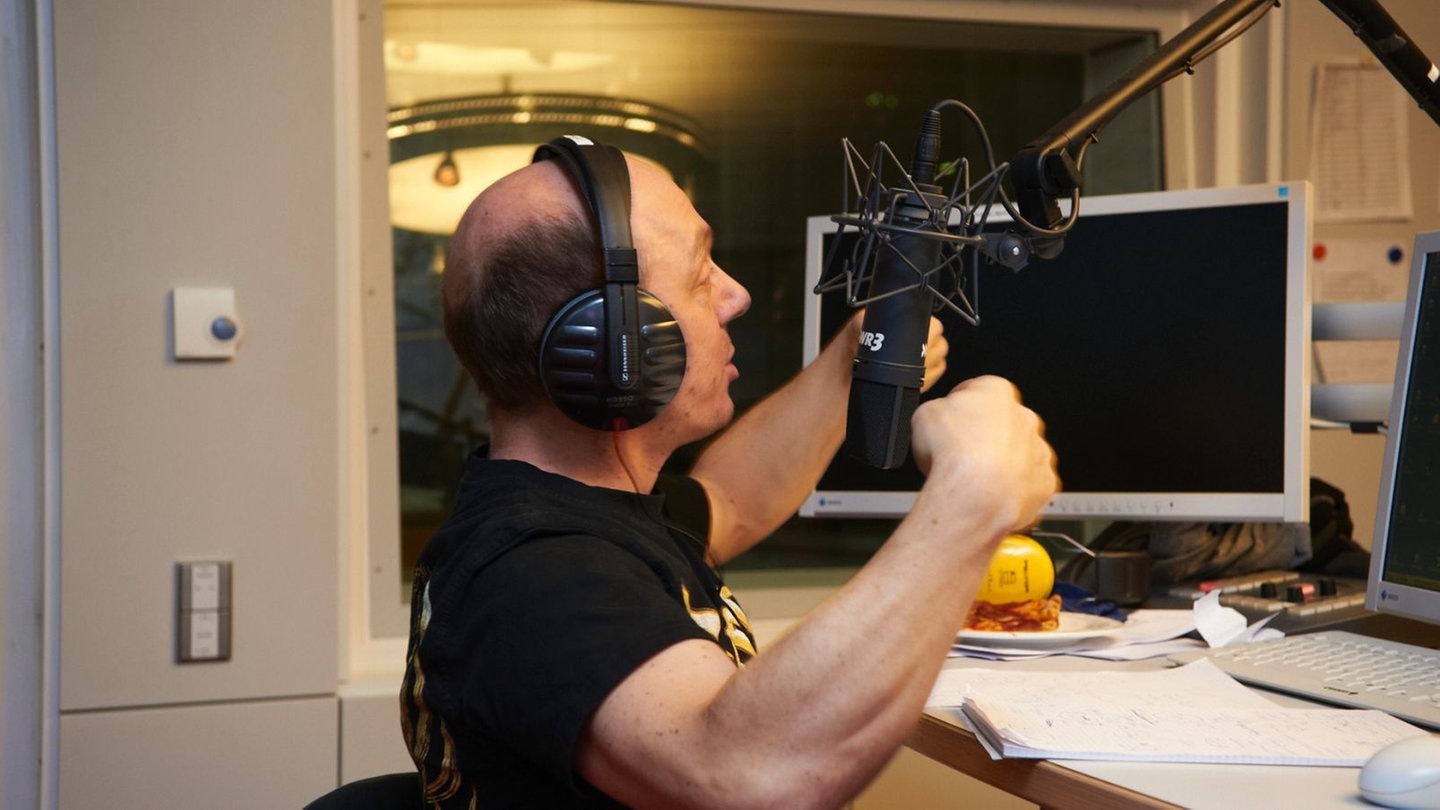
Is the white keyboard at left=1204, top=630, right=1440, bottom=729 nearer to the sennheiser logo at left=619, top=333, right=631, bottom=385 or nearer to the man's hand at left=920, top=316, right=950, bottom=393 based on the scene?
the man's hand at left=920, top=316, right=950, bottom=393

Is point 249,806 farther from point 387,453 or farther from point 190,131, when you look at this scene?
point 190,131

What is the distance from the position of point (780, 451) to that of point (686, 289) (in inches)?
16.1

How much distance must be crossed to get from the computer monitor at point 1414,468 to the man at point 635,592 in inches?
21.6

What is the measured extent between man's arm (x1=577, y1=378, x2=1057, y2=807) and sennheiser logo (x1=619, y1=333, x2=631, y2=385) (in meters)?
0.24

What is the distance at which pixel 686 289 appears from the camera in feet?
3.80

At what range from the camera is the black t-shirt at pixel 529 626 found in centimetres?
85

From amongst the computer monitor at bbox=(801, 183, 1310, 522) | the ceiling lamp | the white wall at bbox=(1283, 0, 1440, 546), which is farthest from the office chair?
the white wall at bbox=(1283, 0, 1440, 546)

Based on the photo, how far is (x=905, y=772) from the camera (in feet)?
6.42

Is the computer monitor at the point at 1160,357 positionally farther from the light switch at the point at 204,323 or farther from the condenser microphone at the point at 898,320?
the light switch at the point at 204,323

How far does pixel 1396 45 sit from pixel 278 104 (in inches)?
54.9

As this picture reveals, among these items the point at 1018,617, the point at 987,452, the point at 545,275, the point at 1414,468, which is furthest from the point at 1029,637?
the point at 545,275

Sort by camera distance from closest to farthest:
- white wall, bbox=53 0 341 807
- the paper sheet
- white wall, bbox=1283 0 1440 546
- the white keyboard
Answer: the paper sheet → the white keyboard → white wall, bbox=53 0 341 807 → white wall, bbox=1283 0 1440 546

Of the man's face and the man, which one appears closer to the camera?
the man

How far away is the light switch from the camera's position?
177 centimetres
